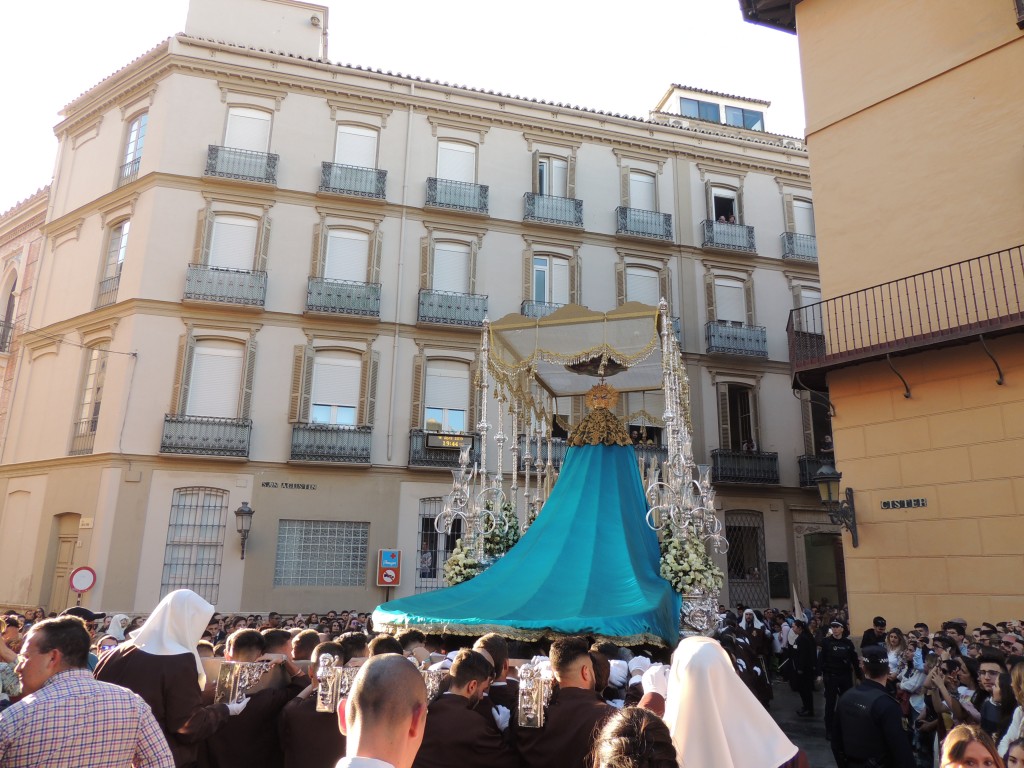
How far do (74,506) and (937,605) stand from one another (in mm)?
16947

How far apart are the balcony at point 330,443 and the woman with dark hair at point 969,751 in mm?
15641

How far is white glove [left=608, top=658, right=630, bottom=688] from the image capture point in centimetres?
612

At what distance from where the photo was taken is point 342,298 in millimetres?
18719

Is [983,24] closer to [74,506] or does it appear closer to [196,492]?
[196,492]

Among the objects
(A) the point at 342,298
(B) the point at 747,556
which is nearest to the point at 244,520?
(A) the point at 342,298

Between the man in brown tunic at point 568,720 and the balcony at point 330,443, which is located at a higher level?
the balcony at point 330,443

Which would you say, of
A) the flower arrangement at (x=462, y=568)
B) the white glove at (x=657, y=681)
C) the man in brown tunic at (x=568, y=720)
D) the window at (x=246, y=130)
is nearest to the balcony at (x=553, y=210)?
the window at (x=246, y=130)

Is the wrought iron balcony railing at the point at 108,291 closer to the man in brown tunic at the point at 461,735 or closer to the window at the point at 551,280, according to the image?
the window at the point at 551,280

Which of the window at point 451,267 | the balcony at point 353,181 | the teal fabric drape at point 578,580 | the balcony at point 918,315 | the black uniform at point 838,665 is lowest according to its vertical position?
the black uniform at point 838,665

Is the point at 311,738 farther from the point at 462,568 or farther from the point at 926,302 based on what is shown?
Result: the point at 926,302

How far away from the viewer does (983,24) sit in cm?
1143

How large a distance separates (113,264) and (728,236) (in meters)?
16.5

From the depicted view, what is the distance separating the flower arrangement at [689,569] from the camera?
946 cm

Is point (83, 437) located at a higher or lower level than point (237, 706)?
higher
